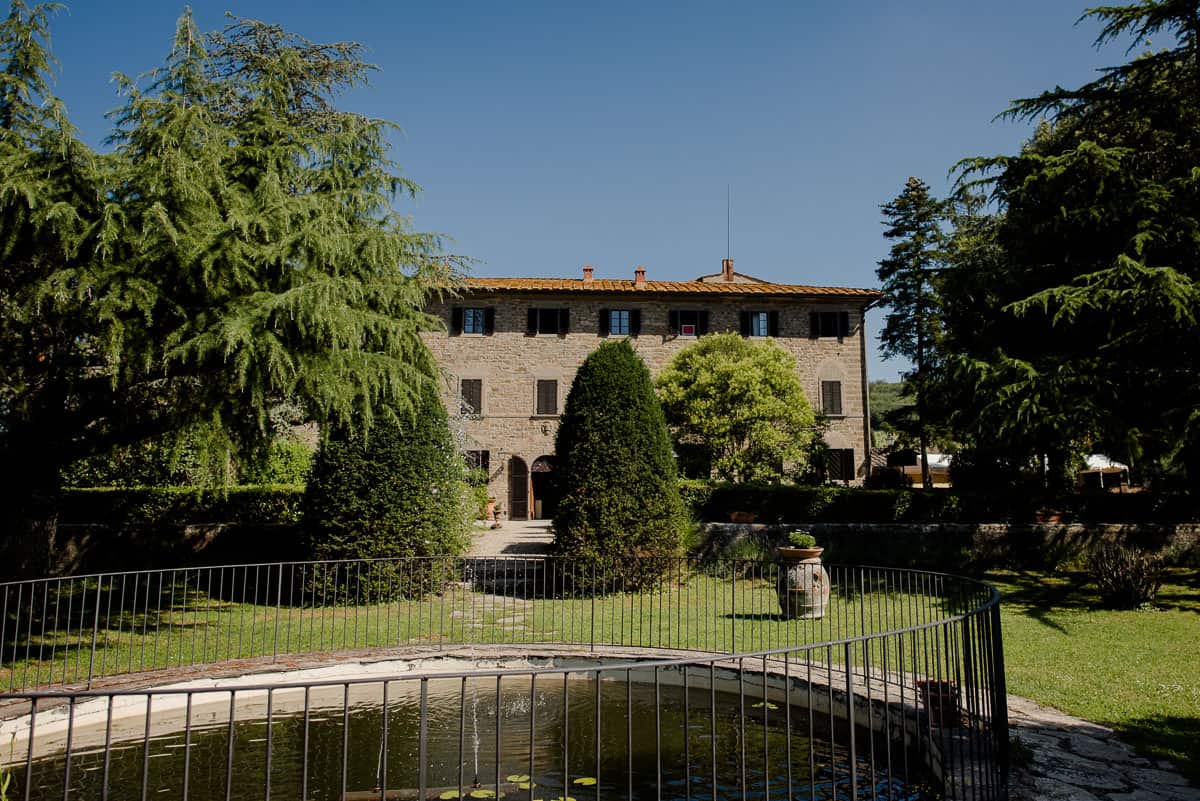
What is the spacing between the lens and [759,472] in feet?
80.5

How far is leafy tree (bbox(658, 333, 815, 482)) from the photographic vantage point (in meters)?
24.7

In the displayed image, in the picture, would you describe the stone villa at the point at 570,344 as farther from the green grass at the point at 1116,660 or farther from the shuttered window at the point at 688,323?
the green grass at the point at 1116,660

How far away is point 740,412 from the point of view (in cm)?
2477

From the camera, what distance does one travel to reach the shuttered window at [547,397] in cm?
2980

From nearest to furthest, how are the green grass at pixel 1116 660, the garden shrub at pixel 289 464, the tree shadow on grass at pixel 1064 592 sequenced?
1. the green grass at pixel 1116 660
2. the tree shadow on grass at pixel 1064 592
3. the garden shrub at pixel 289 464

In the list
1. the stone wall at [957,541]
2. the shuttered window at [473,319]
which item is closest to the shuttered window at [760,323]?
the shuttered window at [473,319]

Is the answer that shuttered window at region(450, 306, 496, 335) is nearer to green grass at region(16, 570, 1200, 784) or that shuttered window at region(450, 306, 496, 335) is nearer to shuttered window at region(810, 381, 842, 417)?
shuttered window at region(810, 381, 842, 417)

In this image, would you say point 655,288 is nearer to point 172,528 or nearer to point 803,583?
point 172,528

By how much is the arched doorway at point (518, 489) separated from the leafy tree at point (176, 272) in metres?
19.6

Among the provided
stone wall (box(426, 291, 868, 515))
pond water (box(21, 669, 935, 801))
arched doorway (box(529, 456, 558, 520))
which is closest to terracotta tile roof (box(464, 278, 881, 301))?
stone wall (box(426, 291, 868, 515))

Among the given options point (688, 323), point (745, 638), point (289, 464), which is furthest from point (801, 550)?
point (688, 323)

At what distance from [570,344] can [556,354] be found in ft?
2.25

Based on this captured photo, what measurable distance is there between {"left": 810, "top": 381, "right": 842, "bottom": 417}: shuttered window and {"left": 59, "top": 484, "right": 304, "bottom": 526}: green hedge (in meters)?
20.4

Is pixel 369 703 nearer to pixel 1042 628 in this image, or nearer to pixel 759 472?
pixel 1042 628
